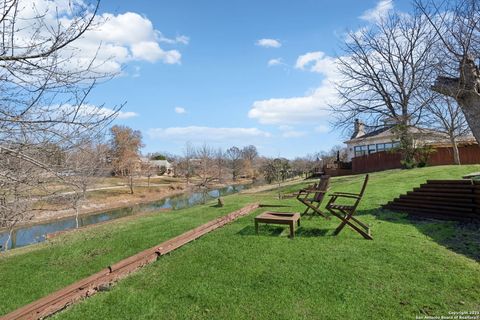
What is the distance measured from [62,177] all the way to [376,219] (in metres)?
7.00

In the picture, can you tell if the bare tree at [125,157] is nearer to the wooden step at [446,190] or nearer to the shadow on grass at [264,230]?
the shadow on grass at [264,230]

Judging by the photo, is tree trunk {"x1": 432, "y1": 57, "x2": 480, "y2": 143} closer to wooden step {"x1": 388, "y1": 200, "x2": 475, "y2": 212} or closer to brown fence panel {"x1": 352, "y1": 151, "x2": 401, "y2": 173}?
wooden step {"x1": 388, "y1": 200, "x2": 475, "y2": 212}

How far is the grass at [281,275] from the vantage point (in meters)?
3.66

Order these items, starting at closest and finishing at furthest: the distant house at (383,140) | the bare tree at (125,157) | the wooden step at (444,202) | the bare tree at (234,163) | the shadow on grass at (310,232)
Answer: the shadow on grass at (310,232)
the wooden step at (444,202)
the distant house at (383,140)
the bare tree at (125,157)
the bare tree at (234,163)

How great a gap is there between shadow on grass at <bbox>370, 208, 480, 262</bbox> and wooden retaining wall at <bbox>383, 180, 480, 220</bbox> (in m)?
0.35

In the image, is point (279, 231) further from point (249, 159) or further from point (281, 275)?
point (249, 159)

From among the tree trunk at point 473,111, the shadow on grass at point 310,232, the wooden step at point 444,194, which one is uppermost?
the tree trunk at point 473,111

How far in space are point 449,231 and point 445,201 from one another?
1678mm

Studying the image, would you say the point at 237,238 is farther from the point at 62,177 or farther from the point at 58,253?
the point at 58,253

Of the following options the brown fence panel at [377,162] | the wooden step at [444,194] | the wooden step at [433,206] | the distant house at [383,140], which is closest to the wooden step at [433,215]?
the wooden step at [433,206]

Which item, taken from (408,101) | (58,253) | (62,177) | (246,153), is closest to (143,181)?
(246,153)

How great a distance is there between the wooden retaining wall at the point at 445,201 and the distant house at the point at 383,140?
50.2 feet

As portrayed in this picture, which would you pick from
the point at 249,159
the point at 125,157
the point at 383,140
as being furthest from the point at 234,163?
the point at 383,140

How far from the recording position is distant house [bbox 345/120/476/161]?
2487 cm
